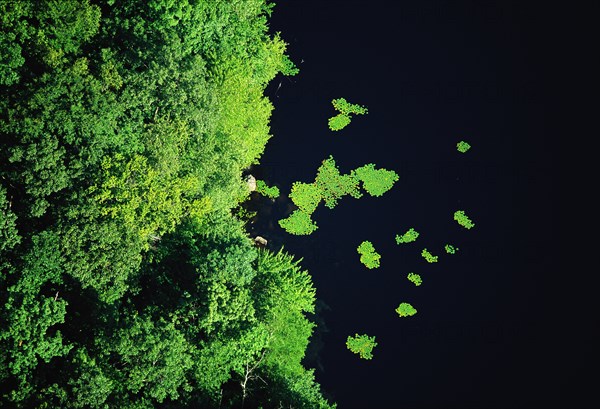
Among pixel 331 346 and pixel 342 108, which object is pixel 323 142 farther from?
pixel 331 346

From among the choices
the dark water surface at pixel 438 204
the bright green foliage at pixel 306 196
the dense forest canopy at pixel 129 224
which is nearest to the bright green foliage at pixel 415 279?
the dark water surface at pixel 438 204

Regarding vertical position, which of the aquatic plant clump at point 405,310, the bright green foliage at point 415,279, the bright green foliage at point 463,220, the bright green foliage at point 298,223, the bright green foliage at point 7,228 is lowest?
the bright green foliage at point 7,228

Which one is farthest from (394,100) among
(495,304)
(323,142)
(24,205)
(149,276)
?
(24,205)

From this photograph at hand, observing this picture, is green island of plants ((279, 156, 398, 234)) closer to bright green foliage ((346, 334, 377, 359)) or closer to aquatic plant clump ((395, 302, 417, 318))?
bright green foliage ((346, 334, 377, 359))

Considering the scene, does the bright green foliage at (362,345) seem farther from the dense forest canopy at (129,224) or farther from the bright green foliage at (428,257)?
the dense forest canopy at (129,224)

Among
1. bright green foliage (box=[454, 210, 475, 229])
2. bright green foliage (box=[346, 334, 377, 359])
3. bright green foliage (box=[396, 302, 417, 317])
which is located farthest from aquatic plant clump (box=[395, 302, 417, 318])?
bright green foliage (box=[454, 210, 475, 229])

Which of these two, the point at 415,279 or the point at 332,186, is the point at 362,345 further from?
the point at 332,186

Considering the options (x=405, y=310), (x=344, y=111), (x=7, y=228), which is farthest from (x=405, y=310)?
Answer: (x=7, y=228)
